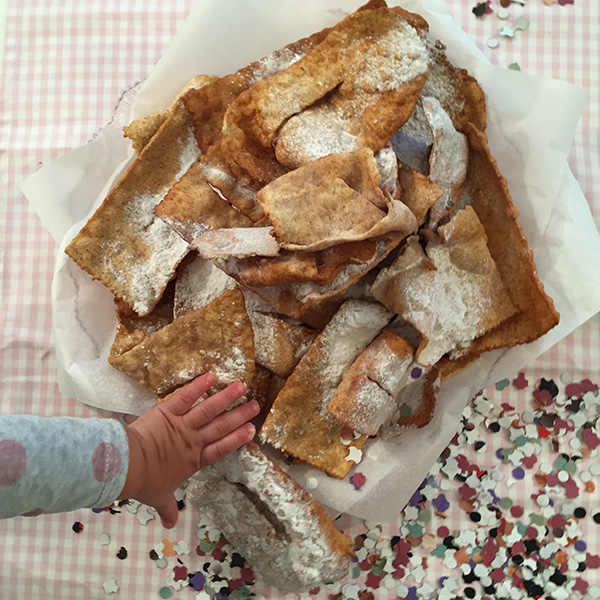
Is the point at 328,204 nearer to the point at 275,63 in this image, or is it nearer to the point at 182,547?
the point at 275,63

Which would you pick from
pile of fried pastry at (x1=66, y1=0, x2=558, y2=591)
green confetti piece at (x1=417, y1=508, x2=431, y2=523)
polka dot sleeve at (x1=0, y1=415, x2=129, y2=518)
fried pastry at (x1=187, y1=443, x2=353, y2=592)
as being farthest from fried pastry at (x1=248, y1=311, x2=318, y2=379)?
green confetti piece at (x1=417, y1=508, x2=431, y2=523)

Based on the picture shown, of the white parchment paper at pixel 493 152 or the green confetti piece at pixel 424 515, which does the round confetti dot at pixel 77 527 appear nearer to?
the white parchment paper at pixel 493 152

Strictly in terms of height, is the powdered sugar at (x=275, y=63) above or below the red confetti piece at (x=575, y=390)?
above

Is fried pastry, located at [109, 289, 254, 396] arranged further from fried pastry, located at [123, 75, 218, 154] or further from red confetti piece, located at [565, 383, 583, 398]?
red confetti piece, located at [565, 383, 583, 398]

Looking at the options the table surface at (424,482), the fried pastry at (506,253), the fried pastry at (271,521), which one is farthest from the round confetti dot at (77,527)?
the fried pastry at (506,253)

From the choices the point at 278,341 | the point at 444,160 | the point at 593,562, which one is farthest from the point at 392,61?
the point at 593,562

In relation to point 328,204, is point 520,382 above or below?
below
